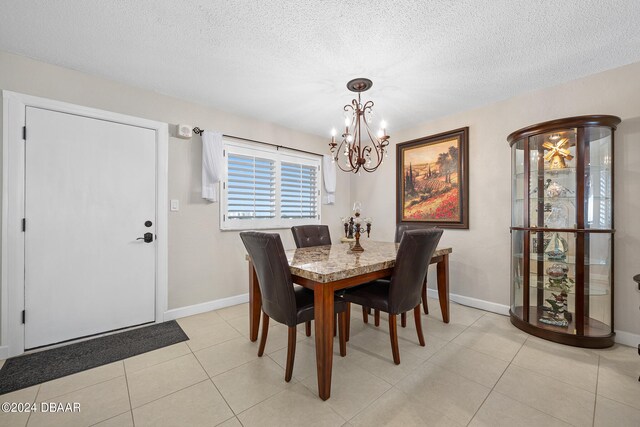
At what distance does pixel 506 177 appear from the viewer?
9.64 feet

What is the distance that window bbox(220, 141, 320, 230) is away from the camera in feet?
10.8

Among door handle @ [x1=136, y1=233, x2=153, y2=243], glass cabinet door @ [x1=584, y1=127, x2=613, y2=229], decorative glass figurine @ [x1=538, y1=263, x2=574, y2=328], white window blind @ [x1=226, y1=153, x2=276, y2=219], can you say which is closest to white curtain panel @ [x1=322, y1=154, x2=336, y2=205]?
white window blind @ [x1=226, y1=153, x2=276, y2=219]

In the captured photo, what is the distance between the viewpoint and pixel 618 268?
2283mm

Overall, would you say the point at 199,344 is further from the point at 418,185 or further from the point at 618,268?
the point at 618,268

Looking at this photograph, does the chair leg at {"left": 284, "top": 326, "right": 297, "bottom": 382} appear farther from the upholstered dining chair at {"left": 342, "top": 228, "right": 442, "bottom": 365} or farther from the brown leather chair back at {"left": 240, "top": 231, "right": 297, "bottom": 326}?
the upholstered dining chair at {"left": 342, "top": 228, "right": 442, "bottom": 365}

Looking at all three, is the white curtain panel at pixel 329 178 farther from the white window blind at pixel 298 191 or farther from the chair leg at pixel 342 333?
the chair leg at pixel 342 333

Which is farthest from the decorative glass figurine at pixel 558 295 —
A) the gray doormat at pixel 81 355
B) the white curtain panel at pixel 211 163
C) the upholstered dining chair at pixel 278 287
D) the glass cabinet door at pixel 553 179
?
the white curtain panel at pixel 211 163

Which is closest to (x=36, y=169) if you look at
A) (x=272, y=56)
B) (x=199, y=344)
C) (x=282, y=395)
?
(x=199, y=344)

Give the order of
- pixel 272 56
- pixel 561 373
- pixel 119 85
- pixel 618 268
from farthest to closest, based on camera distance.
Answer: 1. pixel 119 85
2. pixel 618 268
3. pixel 272 56
4. pixel 561 373

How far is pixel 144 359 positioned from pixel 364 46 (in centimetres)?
299

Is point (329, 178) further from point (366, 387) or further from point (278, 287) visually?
point (366, 387)

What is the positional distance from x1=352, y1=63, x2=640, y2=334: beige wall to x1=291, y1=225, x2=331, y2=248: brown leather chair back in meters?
1.44

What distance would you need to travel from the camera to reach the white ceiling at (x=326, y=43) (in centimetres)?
166

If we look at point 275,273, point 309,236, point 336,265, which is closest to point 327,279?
point 336,265
